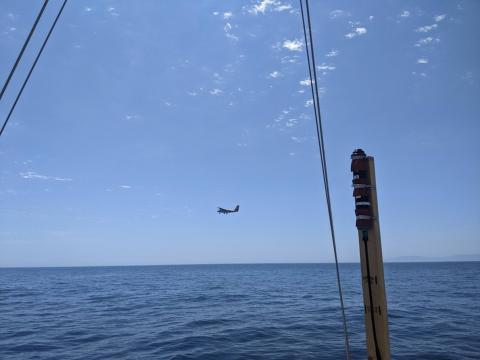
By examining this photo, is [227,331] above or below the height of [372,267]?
below

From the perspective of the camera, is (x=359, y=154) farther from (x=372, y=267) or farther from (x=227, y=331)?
(x=227, y=331)

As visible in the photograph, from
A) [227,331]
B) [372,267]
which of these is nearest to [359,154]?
[372,267]

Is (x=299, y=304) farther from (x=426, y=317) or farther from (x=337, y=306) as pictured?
(x=426, y=317)

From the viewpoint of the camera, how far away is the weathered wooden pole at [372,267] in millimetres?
4773

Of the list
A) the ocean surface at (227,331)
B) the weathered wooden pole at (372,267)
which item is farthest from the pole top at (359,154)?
the ocean surface at (227,331)

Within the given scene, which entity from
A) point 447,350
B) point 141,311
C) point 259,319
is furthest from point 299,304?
point 447,350

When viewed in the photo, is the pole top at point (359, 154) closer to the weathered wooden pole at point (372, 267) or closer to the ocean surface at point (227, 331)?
the weathered wooden pole at point (372, 267)

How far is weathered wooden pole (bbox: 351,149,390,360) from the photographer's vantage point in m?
4.77

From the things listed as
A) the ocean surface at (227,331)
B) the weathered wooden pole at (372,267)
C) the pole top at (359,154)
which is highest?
the pole top at (359,154)

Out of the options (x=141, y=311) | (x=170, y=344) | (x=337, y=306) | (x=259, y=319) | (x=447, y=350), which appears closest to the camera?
(x=447, y=350)

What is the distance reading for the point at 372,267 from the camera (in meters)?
4.78

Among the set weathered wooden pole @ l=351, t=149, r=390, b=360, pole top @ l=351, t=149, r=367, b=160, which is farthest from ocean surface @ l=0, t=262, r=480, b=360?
pole top @ l=351, t=149, r=367, b=160

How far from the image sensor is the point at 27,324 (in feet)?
87.6

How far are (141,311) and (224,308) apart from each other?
788 cm
